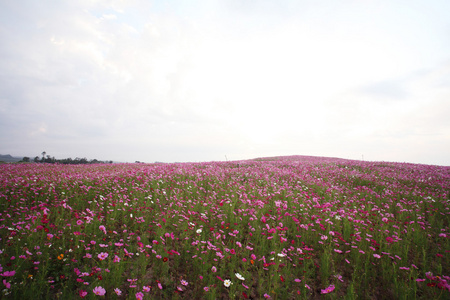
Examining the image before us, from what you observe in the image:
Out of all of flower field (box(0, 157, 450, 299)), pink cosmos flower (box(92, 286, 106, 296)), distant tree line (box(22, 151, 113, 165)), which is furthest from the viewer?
distant tree line (box(22, 151, 113, 165))

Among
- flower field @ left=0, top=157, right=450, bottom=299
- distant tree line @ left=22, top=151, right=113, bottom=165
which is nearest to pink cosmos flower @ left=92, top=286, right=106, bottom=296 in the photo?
flower field @ left=0, top=157, right=450, bottom=299

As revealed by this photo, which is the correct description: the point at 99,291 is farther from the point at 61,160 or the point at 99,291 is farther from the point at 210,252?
the point at 61,160

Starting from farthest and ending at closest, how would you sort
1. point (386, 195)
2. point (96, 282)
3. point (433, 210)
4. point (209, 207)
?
point (386, 195), point (433, 210), point (209, 207), point (96, 282)

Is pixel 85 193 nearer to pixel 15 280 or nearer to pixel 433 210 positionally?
pixel 15 280

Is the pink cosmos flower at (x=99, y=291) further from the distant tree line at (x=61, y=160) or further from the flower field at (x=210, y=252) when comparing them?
the distant tree line at (x=61, y=160)

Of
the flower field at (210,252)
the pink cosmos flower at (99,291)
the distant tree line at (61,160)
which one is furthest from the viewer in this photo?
the distant tree line at (61,160)

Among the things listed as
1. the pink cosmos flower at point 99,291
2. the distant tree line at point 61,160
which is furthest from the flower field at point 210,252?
the distant tree line at point 61,160

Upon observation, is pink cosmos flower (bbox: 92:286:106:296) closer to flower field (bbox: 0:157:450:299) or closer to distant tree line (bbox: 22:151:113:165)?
flower field (bbox: 0:157:450:299)

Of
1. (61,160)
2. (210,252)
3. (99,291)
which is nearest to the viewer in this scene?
(99,291)

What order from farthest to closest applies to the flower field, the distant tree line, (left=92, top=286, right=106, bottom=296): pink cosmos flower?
the distant tree line
the flower field
(left=92, top=286, right=106, bottom=296): pink cosmos flower

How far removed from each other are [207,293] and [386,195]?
960cm

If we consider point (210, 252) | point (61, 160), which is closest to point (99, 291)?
point (210, 252)

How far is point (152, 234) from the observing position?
16.6ft

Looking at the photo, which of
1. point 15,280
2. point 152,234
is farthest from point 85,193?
point 15,280
